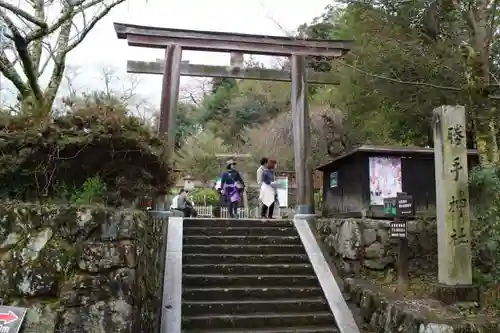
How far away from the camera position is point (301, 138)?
1007 centimetres

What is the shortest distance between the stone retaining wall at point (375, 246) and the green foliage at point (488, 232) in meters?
1.03

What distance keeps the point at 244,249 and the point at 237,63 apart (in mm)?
4981

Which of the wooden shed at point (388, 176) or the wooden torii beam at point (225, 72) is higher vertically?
the wooden torii beam at point (225, 72)

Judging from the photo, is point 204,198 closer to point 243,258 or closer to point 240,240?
point 240,240

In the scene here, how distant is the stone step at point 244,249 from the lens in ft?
24.6

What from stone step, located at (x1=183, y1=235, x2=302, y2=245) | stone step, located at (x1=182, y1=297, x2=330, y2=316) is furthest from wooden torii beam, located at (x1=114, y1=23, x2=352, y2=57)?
stone step, located at (x1=182, y1=297, x2=330, y2=316)

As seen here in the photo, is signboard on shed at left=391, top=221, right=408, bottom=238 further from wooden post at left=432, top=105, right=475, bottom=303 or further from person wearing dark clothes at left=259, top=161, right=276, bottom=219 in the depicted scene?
person wearing dark clothes at left=259, top=161, right=276, bottom=219

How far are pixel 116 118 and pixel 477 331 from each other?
4514mm

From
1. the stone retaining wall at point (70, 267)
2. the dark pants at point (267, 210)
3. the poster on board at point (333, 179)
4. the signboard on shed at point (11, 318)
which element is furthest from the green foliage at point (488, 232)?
the signboard on shed at point (11, 318)

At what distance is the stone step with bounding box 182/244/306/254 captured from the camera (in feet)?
24.6

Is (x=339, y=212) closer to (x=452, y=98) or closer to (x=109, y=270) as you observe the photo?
(x=452, y=98)

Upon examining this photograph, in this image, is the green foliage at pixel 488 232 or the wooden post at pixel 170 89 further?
the wooden post at pixel 170 89

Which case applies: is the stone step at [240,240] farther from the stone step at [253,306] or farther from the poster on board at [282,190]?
the poster on board at [282,190]

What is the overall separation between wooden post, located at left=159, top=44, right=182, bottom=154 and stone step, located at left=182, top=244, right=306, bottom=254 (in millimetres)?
3123
